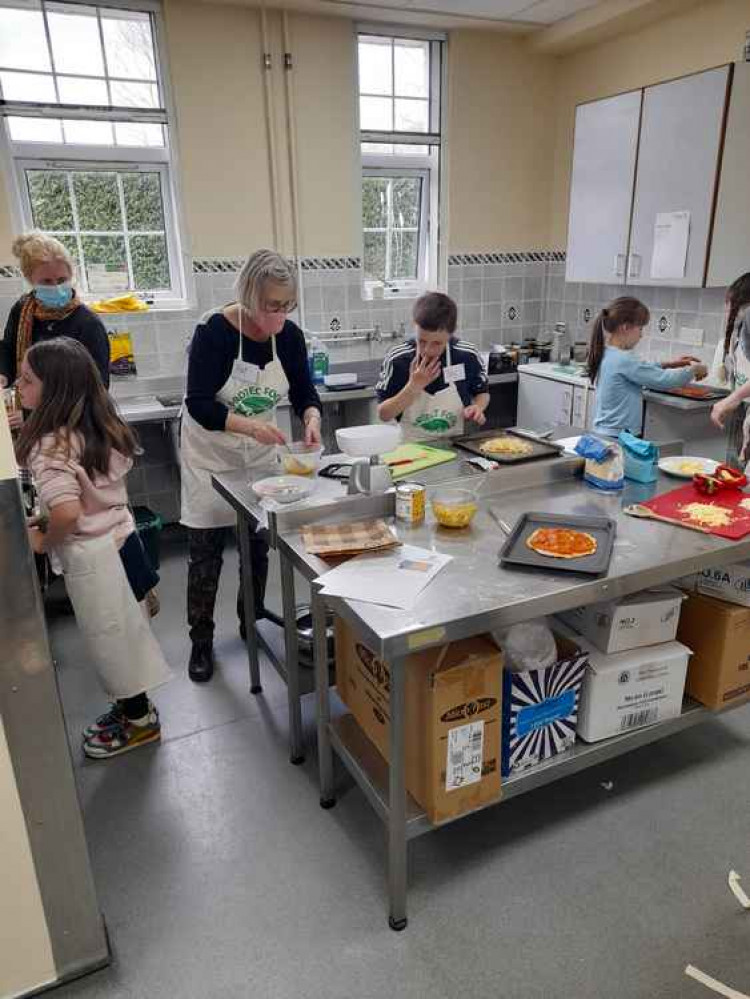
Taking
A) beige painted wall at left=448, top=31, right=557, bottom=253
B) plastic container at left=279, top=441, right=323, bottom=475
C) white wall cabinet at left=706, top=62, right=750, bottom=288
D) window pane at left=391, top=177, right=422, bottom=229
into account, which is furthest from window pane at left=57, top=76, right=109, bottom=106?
white wall cabinet at left=706, top=62, right=750, bottom=288

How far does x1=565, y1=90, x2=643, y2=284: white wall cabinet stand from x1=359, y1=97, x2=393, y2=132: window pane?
1.09 meters

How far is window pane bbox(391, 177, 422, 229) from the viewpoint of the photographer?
4.39m

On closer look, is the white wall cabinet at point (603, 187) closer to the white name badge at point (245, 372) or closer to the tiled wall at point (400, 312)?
the tiled wall at point (400, 312)

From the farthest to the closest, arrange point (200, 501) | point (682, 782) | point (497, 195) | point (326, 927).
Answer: point (497, 195), point (200, 501), point (682, 782), point (326, 927)

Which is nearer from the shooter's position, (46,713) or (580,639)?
(46,713)

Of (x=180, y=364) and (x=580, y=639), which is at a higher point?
(x=180, y=364)

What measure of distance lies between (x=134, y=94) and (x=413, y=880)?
3.78 meters

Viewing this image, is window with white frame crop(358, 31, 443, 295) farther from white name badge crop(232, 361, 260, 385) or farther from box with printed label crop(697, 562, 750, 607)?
box with printed label crop(697, 562, 750, 607)

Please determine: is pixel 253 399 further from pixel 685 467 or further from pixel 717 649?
pixel 717 649

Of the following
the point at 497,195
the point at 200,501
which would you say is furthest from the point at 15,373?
the point at 497,195

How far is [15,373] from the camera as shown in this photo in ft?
9.35

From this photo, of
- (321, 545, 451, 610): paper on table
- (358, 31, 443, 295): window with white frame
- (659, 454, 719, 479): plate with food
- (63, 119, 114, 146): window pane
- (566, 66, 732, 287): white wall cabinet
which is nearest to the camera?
(321, 545, 451, 610): paper on table

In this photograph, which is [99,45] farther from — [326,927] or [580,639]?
[326,927]

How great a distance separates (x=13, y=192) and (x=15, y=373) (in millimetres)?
1188
